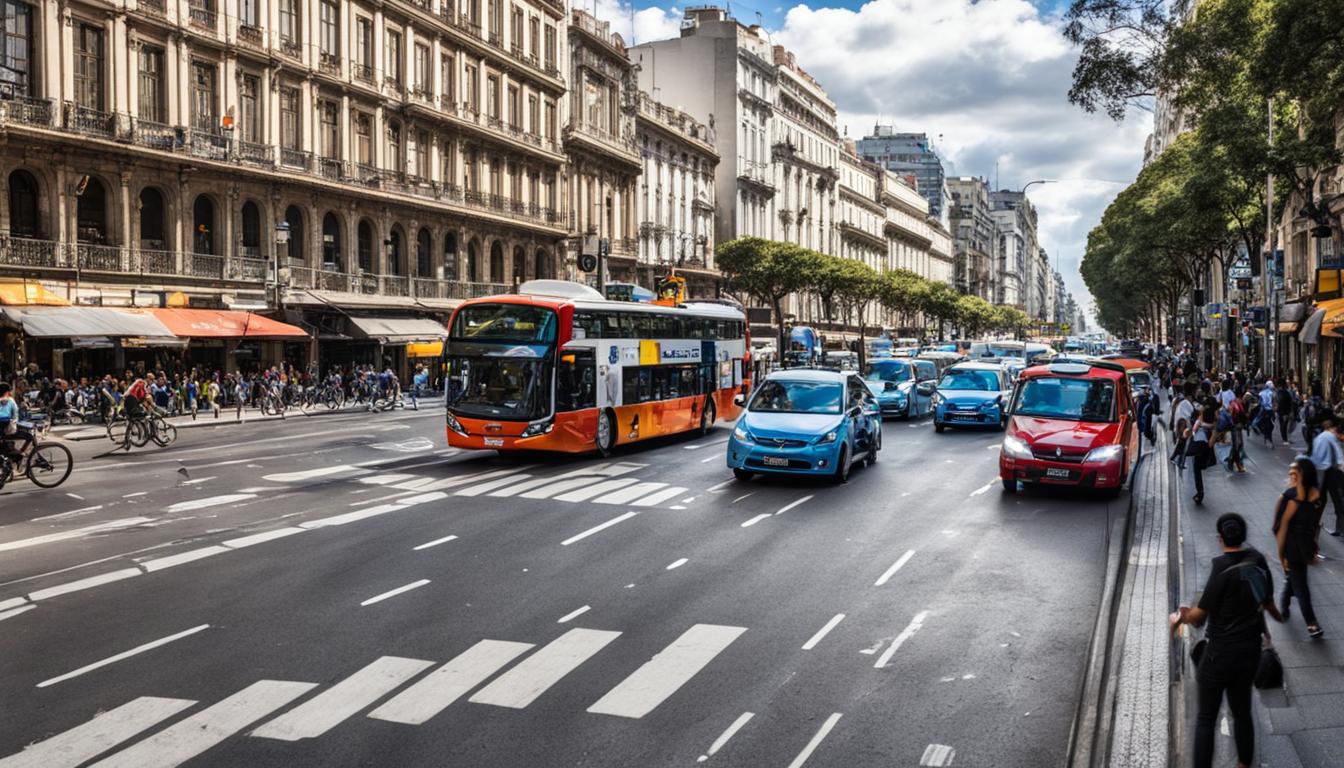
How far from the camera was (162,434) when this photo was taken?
26.5 metres

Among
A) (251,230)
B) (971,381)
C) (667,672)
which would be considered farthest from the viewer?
(251,230)

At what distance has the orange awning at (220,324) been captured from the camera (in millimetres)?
35625

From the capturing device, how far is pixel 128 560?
12.5m

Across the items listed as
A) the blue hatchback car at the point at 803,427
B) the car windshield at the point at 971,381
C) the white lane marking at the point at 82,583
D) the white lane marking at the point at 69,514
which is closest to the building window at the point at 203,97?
the white lane marking at the point at 69,514

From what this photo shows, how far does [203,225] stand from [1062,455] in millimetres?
32490

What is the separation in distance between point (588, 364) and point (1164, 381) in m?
41.7

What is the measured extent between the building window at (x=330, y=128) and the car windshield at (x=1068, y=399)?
33956 mm

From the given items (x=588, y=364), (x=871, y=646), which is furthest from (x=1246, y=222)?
(x=871, y=646)

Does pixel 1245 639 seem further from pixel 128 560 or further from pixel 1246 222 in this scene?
pixel 1246 222

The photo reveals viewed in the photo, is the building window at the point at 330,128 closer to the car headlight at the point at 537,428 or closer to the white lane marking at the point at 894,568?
the car headlight at the point at 537,428

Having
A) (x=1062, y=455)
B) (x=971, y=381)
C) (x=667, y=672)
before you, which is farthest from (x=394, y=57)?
(x=667, y=672)

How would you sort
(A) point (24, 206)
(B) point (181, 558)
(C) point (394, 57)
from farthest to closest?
(C) point (394, 57)
(A) point (24, 206)
(B) point (181, 558)

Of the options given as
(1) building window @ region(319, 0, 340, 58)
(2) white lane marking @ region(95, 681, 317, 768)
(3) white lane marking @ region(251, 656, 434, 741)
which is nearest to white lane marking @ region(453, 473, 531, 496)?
(3) white lane marking @ region(251, 656, 434, 741)

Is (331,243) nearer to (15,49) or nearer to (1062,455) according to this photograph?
(15,49)
